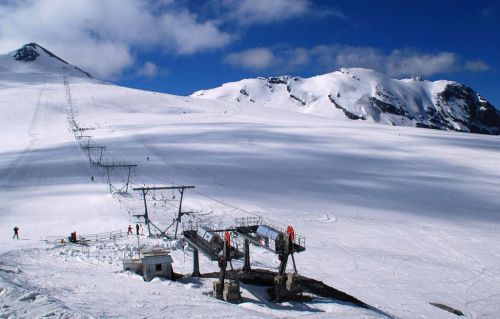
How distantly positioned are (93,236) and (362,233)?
17.4m

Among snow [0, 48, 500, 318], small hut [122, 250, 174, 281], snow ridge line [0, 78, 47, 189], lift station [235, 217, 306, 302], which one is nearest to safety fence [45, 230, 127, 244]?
snow [0, 48, 500, 318]

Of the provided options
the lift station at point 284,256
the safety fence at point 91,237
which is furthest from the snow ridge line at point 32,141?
the lift station at point 284,256

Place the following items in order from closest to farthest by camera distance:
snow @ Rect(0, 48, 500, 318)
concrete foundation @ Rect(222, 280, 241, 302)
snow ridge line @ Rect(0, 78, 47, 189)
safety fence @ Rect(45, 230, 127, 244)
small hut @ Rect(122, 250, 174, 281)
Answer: snow @ Rect(0, 48, 500, 318), concrete foundation @ Rect(222, 280, 241, 302), small hut @ Rect(122, 250, 174, 281), safety fence @ Rect(45, 230, 127, 244), snow ridge line @ Rect(0, 78, 47, 189)

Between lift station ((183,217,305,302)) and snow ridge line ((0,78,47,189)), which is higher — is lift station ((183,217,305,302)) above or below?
below

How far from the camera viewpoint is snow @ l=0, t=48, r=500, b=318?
62.3 feet

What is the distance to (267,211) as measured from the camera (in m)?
37.4

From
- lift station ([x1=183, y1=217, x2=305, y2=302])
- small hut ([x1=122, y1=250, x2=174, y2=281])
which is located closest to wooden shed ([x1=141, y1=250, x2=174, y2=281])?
small hut ([x1=122, y1=250, x2=174, y2=281])

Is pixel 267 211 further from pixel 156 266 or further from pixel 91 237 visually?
pixel 156 266

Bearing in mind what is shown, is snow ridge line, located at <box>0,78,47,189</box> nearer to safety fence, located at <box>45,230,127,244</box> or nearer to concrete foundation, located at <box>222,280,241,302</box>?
safety fence, located at <box>45,230,127,244</box>

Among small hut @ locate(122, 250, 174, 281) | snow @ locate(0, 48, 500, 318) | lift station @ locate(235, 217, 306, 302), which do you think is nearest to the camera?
snow @ locate(0, 48, 500, 318)

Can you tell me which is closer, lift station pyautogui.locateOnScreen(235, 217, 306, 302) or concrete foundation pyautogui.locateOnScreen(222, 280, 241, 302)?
concrete foundation pyautogui.locateOnScreen(222, 280, 241, 302)

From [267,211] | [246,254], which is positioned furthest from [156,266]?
[267,211]

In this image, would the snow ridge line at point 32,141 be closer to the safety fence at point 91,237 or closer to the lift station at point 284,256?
the safety fence at point 91,237

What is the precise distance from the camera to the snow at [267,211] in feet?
62.3
